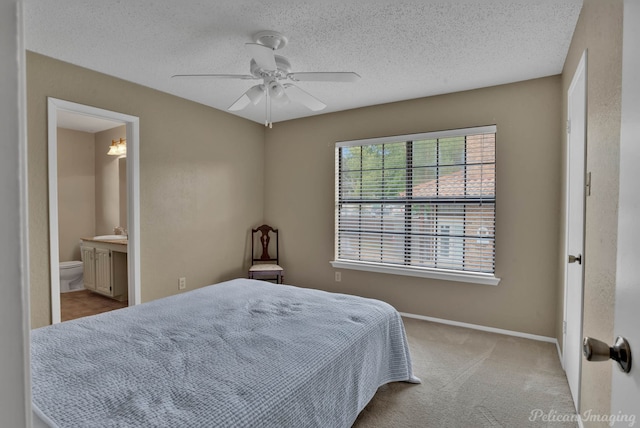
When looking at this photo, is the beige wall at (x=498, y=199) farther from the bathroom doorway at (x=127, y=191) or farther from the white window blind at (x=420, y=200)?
the bathroom doorway at (x=127, y=191)

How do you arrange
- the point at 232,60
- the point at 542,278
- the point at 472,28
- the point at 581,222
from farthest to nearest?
the point at 542,278
the point at 232,60
the point at 472,28
the point at 581,222

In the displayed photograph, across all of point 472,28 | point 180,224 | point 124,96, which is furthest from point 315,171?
point 472,28

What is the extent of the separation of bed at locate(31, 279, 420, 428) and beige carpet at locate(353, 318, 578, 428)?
166 millimetres

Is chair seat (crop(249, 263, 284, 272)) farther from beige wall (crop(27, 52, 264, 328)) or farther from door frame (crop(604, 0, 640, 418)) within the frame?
door frame (crop(604, 0, 640, 418))

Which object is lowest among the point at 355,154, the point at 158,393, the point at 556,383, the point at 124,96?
the point at 556,383

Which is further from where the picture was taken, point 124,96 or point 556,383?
point 124,96

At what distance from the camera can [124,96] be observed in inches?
129

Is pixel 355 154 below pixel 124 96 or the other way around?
below

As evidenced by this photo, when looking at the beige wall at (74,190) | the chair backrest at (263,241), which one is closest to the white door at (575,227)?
the chair backrest at (263,241)

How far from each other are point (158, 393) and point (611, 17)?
2289 millimetres

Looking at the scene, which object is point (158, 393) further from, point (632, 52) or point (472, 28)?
point (472, 28)

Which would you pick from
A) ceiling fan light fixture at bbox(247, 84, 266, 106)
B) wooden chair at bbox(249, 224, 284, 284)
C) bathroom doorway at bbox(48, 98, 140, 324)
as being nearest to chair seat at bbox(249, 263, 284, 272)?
wooden chair at bbox(249, 224, 284, 284)

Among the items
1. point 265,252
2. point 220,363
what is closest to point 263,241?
point 265,252

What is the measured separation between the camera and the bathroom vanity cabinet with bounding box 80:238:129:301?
4395 mm
